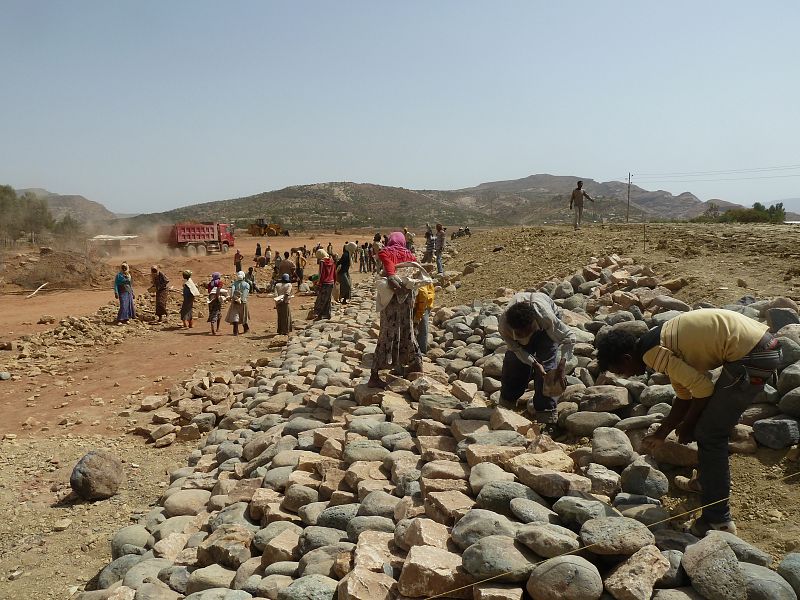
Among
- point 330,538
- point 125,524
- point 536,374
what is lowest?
point 125,524

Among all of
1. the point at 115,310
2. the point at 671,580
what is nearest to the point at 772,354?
the point at 671,580

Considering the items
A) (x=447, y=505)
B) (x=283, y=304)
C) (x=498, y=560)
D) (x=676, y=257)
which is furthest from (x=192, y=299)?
(x=498, y=560)

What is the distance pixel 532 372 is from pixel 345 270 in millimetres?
8804

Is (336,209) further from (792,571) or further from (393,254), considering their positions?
(792,571)

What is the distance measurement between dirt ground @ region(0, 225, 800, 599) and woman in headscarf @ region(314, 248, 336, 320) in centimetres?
121

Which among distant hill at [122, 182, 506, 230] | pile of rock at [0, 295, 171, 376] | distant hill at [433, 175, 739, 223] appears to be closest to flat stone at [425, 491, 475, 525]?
pile of rock at [0, 295, 171, 376]

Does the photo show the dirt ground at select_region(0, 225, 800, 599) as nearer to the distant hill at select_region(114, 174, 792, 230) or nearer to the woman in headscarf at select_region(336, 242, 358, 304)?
the woman in headscarf at select_region(336, 242, 358, 304)

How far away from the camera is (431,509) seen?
3125 millimetres

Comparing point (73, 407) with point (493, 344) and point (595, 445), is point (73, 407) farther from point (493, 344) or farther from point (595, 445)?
point (595, 445)

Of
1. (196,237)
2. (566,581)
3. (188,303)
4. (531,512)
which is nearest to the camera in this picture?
(566,581)

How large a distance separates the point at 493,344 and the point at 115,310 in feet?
36.3

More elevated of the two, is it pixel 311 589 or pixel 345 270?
pixel 345 270

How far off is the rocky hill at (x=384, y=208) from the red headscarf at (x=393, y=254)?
47.9 m

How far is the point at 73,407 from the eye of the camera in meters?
8.05
